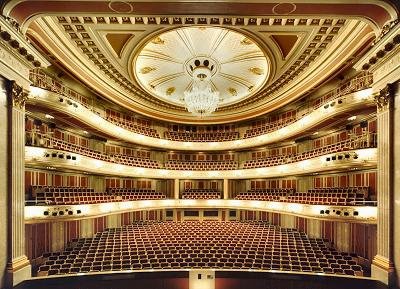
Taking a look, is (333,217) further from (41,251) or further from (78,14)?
(41,251)

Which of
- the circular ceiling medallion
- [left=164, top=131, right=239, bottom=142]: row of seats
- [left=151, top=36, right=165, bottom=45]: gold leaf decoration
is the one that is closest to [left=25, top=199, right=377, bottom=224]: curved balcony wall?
[left=164, top=131, right=239, bottom=142]: row of seats

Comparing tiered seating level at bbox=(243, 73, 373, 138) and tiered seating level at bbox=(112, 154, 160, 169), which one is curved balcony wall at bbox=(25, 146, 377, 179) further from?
tiered seating level at bbox=(243, 73, 373, 138)

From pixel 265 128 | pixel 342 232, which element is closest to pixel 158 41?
pixel 265 128

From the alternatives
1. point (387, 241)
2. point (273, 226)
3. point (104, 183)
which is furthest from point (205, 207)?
point (387, 241)

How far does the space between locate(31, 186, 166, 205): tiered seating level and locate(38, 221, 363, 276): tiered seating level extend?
6.61 feet

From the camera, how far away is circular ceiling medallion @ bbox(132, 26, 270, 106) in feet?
36.7

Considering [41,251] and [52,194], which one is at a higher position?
[52,194]

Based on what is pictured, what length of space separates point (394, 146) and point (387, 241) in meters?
2.65

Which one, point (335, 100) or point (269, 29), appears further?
point (335, 100)

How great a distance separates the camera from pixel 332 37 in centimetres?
1015

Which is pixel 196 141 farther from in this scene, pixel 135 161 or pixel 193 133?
pixel 135 161

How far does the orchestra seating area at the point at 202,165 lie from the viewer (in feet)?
65.8

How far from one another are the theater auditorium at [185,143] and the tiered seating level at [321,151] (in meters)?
0.16

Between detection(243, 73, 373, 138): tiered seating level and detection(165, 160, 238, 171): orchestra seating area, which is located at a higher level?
detection(243, 73, 373, 138): tiered seating level
